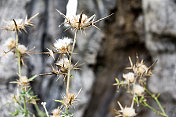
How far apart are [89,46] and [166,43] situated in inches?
20.7

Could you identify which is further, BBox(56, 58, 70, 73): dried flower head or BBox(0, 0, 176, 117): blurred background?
BBox(0, 0, 176, 117): blurred background

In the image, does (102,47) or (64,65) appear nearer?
(64,65)

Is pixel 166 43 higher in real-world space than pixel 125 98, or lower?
higher

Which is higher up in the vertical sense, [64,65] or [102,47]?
[102,47]

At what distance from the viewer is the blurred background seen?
3.00 feet

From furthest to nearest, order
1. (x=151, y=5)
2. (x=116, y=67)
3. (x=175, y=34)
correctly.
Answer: (x=116, y=67) < (x=151, y=5) < (x=175, y=34)

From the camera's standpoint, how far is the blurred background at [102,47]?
0.91 m

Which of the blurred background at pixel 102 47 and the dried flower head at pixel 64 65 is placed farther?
the blurred background at pixel 102 47

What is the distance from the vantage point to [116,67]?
193cm

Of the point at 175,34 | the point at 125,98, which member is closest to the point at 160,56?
the point at 175,34

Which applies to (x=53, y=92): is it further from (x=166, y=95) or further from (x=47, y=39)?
(x=166, y=95)

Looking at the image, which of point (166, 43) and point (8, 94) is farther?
point (166, 43)

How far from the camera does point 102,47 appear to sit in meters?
1.90

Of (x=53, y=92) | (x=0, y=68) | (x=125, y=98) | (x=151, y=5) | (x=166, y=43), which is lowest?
(x=125, y=98)
